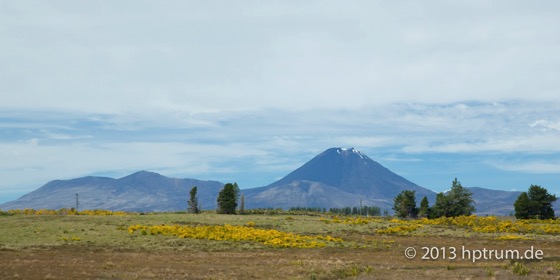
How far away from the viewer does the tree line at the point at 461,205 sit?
9512 cm

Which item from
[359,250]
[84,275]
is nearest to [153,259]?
[84,275]

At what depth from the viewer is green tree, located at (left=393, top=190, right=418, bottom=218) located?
113 meters

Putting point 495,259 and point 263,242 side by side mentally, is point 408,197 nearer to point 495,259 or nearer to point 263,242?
point 263,242

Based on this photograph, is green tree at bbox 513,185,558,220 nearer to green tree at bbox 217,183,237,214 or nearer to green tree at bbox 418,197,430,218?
green tree at bbox 418,197,430,218

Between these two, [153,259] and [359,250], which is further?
[359,250]

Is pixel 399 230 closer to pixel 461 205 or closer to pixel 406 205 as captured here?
pixel 461 205

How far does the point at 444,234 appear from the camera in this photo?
201 ft

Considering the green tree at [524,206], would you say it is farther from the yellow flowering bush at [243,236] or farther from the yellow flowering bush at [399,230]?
the yellow flowering bush at [243,236]

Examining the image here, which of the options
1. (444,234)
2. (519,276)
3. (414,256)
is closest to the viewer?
(519,276)

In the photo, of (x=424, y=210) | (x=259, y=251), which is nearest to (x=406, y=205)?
(x=424, y=210)

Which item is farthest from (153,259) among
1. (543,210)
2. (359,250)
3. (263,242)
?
(543,210)

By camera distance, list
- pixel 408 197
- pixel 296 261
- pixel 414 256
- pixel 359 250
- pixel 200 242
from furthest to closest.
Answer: pixel 408 197
pixel 200 242
pixel 359 250
pixel 414 256
pixel 296 261

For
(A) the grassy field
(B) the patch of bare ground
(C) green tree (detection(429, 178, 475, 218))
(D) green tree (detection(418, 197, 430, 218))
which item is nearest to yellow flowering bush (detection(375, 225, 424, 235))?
(A) the grassy field

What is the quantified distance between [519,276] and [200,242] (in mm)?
31303
